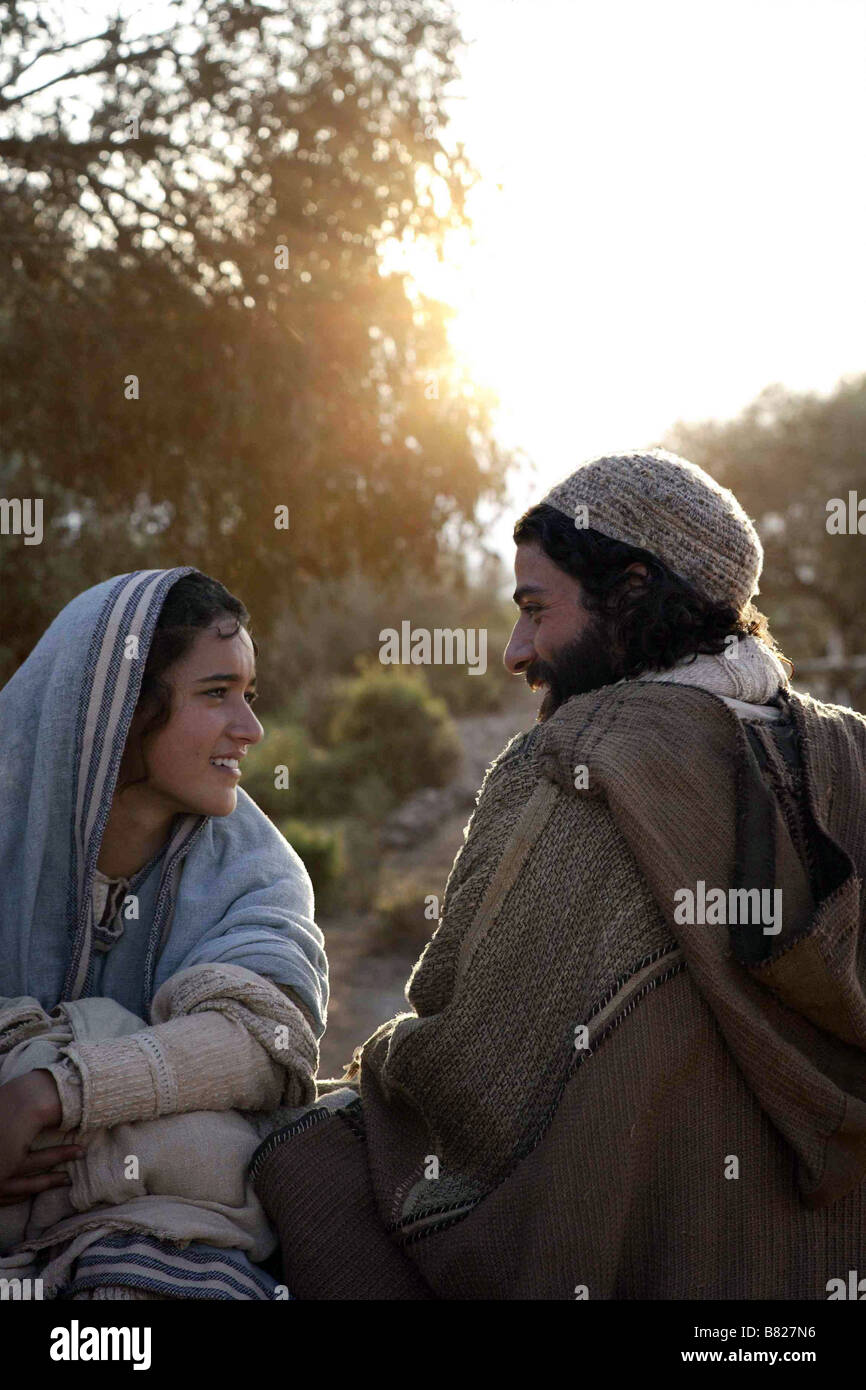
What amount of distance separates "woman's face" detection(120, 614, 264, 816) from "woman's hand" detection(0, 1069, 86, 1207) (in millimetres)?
718

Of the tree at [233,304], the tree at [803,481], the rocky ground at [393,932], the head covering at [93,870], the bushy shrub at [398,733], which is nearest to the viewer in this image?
the head covering at [93,870]

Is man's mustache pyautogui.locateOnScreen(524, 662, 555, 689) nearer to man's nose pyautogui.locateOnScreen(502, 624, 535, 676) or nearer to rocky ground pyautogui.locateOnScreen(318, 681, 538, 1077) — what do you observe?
man's nose pyautogui.locateOnScreen(502, 624, 535, 676)

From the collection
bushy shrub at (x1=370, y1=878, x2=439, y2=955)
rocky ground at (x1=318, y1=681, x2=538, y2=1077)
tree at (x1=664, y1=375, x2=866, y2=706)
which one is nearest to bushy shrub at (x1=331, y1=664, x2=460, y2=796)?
rocky ground at (x1=318, y1=681, x2=538, y2=1077)

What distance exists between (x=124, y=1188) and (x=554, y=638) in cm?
144

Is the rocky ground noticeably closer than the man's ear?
No

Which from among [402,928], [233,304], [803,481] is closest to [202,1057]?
[233,304]

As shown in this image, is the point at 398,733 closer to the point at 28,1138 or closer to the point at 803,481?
the point at 803,481

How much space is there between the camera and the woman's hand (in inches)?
99.2

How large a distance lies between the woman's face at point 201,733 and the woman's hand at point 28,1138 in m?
0.72

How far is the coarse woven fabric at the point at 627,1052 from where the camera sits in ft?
8.16

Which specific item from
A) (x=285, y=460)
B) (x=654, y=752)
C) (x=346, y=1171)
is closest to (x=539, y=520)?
(x=654, y=752)

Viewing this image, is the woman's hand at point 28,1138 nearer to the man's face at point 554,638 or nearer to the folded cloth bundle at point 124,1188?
the folded cloth bundle at point 124,1188

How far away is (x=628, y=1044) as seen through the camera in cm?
250

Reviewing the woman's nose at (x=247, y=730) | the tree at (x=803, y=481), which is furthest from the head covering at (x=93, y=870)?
the tree at (x=803, y=481)
